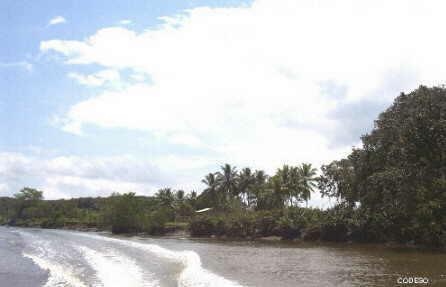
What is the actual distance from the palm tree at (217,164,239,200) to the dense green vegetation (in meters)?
7.61

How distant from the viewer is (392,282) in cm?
1744

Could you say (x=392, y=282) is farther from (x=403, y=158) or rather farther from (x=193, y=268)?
(x=403, y=158)

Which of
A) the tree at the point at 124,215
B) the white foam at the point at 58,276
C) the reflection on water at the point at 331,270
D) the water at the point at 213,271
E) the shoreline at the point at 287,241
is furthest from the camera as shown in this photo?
the tree at the point at 124,215

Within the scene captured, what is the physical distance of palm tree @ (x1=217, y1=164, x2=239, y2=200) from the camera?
3462 inches

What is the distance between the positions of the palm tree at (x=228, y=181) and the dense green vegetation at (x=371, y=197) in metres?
7.61

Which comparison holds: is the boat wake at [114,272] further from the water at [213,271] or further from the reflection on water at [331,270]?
the reflection on water at [331,270]

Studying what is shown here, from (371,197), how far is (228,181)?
171ft

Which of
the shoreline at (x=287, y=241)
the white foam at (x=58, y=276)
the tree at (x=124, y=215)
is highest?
the tree at (x=124, y=215)

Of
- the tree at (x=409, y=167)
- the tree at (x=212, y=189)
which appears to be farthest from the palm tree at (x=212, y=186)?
the tree at (x=409, y=167)

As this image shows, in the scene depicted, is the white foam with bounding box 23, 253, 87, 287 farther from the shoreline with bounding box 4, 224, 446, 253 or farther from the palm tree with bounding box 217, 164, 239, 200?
the palm tree with bounding box 217, 164, 239, 200

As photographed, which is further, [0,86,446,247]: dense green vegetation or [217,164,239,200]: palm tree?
[217,164,239,200]: palm tree

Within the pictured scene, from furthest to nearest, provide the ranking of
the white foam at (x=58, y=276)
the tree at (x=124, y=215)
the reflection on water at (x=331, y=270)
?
the tree at (x=124, y=215) < the white foam at (x=58, y=276) < the reflection on water at (x=331, y=270)

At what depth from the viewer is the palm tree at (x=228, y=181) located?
87.9 meters

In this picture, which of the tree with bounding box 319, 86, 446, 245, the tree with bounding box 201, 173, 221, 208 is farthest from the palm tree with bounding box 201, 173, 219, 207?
the tree with bounding box 319, 86, 446, 245
